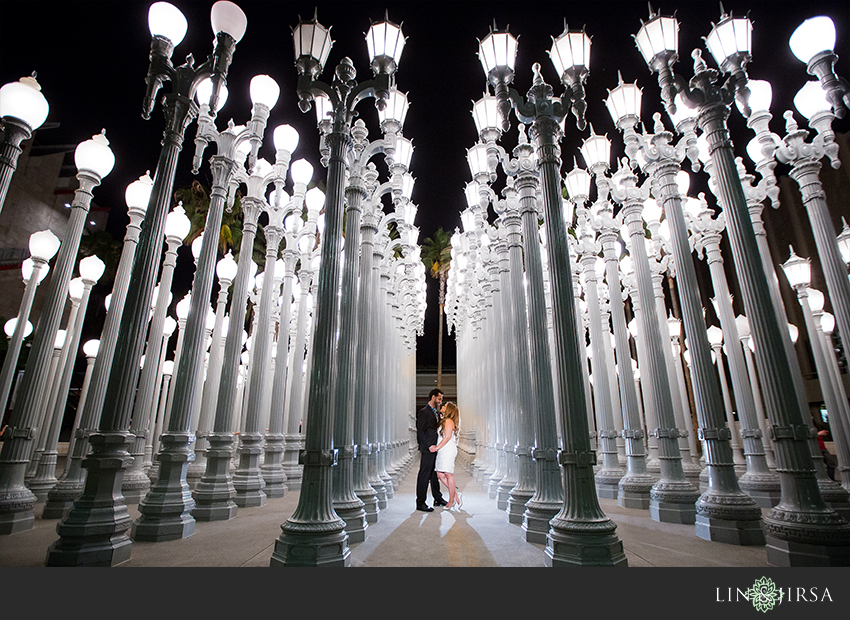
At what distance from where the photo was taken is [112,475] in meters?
5.30

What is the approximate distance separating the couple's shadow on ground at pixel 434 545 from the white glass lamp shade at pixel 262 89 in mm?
8700

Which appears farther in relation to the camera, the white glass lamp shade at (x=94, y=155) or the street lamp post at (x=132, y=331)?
the white glass lamp shade at (x=94, y=155)

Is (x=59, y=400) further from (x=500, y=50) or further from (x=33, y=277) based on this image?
(x=500, y=50)

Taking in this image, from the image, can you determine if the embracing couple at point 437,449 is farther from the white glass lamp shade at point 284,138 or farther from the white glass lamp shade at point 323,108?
the white glass lamp shade at point 284,138

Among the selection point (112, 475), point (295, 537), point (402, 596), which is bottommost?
point (402, 596)

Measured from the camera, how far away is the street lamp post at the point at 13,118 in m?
6.76

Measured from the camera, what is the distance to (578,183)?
11.5 meters

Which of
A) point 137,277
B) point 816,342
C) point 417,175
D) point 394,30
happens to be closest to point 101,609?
point 137,277

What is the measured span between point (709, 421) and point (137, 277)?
9326 millimetres

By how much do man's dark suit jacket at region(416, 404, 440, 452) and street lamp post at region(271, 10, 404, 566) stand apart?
370 cm

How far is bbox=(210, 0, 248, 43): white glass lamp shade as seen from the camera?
21.6ft

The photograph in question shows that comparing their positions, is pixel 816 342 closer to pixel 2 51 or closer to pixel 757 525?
pixel 757 525

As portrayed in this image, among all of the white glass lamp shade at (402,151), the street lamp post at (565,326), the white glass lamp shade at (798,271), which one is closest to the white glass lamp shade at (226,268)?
the white glass lamp shade at (402,151)

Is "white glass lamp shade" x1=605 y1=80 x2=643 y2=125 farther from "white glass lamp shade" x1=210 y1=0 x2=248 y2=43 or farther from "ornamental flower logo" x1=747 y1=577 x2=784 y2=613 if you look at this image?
"ornamental flower logo" x1=747 y1=577 x2=784 y2=613
